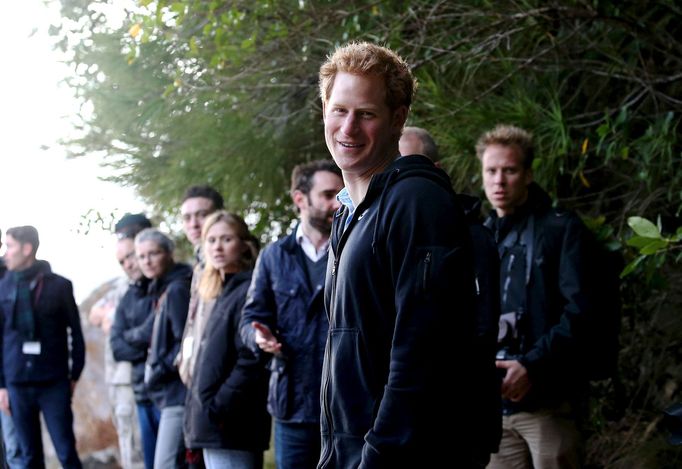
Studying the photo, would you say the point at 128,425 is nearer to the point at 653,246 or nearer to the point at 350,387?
the point at 653,246

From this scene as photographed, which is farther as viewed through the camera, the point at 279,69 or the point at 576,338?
the point at 279,69

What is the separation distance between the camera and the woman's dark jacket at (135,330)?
22.4 feet

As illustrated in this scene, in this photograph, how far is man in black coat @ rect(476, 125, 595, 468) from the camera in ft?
13.5

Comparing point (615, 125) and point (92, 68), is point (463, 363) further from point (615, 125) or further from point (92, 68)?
point (92, 68)

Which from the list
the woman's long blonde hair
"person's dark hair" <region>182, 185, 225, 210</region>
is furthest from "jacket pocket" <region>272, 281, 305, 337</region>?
"person's dark hair" <region>182, 185, 225, 210</region>

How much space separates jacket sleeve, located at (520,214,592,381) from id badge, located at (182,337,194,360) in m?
1.96

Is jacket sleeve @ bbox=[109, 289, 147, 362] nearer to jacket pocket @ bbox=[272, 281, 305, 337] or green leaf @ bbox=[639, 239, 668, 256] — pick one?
jacket pocket @ bbox=[272, 281, 305, 337]

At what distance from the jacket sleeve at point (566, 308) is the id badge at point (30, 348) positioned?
4.61 m

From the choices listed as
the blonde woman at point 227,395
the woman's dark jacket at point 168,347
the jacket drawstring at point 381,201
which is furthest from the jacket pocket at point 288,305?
the jacket drawstring at point 381,201

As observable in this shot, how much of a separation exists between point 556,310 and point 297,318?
1.20 meters

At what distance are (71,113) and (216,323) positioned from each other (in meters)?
4.12

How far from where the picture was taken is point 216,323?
5039mm

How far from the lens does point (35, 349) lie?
24.6 ft

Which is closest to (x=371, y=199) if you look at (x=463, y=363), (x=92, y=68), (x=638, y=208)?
(x=463, y=363)
